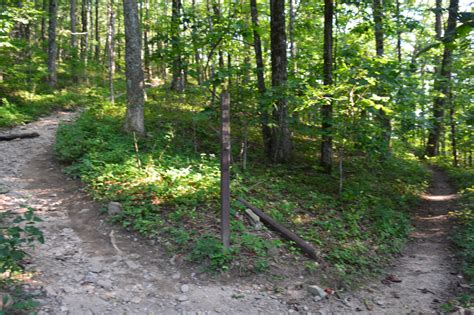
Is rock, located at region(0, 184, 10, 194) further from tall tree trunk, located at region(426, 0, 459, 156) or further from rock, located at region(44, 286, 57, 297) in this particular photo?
tall tree trunk, located at region(426, 0, 459, 156)

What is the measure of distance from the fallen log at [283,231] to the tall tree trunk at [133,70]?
511 centimetres

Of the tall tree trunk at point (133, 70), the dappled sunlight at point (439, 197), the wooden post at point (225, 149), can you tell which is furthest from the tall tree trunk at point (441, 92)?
the tall tree trunk at point (133, 70)

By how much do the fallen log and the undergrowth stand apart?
0.16 meters

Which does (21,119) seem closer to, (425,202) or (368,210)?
(368,210)

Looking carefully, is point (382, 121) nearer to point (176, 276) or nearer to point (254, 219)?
point (254, 219)

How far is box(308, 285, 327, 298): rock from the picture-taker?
547cm

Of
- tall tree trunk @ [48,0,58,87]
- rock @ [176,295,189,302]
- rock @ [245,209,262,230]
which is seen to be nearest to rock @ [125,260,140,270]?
rock @ [176,295,189,302]

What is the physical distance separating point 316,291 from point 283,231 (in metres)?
1.57

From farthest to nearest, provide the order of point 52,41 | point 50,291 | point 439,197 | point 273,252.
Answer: point 52,41
point 439,197
point 273,252
point 50,291

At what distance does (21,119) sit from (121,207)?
370 inches

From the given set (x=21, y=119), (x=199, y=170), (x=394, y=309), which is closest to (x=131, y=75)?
(x=199, y=170)

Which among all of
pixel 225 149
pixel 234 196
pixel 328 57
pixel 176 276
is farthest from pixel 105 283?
pixel 328 57

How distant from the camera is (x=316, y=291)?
5.49m

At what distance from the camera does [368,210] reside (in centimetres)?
927
